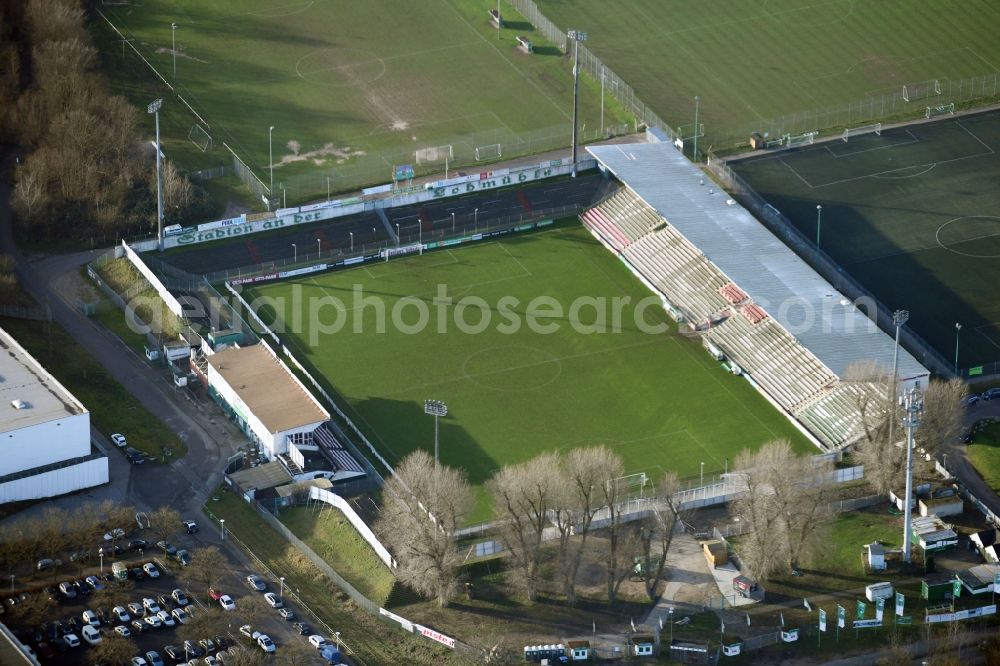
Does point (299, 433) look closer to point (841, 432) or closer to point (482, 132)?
point (841, 432)

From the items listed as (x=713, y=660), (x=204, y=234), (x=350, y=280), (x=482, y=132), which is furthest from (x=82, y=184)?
(x=713, y=660)

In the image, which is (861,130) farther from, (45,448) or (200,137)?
(45,448)

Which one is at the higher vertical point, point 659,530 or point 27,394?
point 27,394

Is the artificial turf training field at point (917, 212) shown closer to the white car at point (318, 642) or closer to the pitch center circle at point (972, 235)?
the pitch center circle at point (972, 235)

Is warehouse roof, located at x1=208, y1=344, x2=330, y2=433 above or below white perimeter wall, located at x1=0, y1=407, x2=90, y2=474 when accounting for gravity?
above

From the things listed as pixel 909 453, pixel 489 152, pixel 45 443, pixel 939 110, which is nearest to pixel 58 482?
pixel 45 443

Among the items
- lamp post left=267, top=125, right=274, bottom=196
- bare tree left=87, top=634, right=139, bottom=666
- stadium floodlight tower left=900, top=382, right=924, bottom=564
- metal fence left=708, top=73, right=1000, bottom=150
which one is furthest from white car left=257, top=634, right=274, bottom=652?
metal fence left=708, top=73, right=1000, bottom=150

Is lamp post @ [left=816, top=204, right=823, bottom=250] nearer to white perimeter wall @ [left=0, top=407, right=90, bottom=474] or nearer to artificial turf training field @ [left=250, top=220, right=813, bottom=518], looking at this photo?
artificial turf training field @ [left=250, top=220, right=813, bottom=518]
